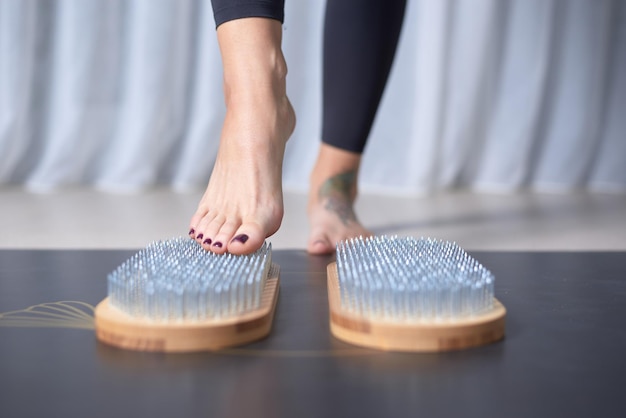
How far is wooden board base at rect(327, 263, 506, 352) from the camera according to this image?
706 mm

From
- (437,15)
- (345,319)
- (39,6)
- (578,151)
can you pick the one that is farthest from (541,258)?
(39,6)

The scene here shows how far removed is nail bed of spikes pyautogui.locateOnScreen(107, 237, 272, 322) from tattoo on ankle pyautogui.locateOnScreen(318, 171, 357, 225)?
56 centimetres

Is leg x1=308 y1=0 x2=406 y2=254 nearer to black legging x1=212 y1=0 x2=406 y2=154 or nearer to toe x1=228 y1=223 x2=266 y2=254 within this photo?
black legging x1=212 y1=0 x2=406 y2=154

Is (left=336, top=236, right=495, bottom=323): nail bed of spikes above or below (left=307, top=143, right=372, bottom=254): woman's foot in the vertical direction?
above

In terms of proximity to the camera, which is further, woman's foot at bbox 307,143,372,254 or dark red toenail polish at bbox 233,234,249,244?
woman's foot at bbox 307,143,372,254

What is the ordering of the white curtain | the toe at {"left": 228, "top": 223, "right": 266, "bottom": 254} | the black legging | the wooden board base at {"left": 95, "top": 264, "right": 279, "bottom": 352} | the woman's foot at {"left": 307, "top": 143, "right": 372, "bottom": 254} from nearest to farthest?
the wooden board base at {"left": 95, "top": 264, "right": 279, "bottom": 352}, the toe at {"left": 228, "top": 223, "right": 266, "bottom": 254}, the woman's foot at {"left": 307, "top": 143, "right": 372, "bottom": 254}, the black legging, the white curtain

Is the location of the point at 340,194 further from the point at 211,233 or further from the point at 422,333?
the point at 422,333

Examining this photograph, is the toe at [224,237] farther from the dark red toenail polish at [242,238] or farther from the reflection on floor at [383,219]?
the reflection on floor at [383,219]

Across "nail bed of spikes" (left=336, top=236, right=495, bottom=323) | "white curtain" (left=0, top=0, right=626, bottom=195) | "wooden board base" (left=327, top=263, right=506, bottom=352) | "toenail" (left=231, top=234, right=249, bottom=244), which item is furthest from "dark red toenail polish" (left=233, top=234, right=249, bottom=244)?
"white curtain" (left=0, top=0, right=626, bottom=195)

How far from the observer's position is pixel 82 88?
2.48 metres

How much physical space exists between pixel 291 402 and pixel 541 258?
79 centimetres

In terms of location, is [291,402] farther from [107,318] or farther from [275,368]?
[107,318]

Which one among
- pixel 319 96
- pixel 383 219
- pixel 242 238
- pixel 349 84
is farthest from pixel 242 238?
pixel 319 96

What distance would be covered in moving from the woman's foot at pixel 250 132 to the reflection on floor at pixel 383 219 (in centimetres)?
42
